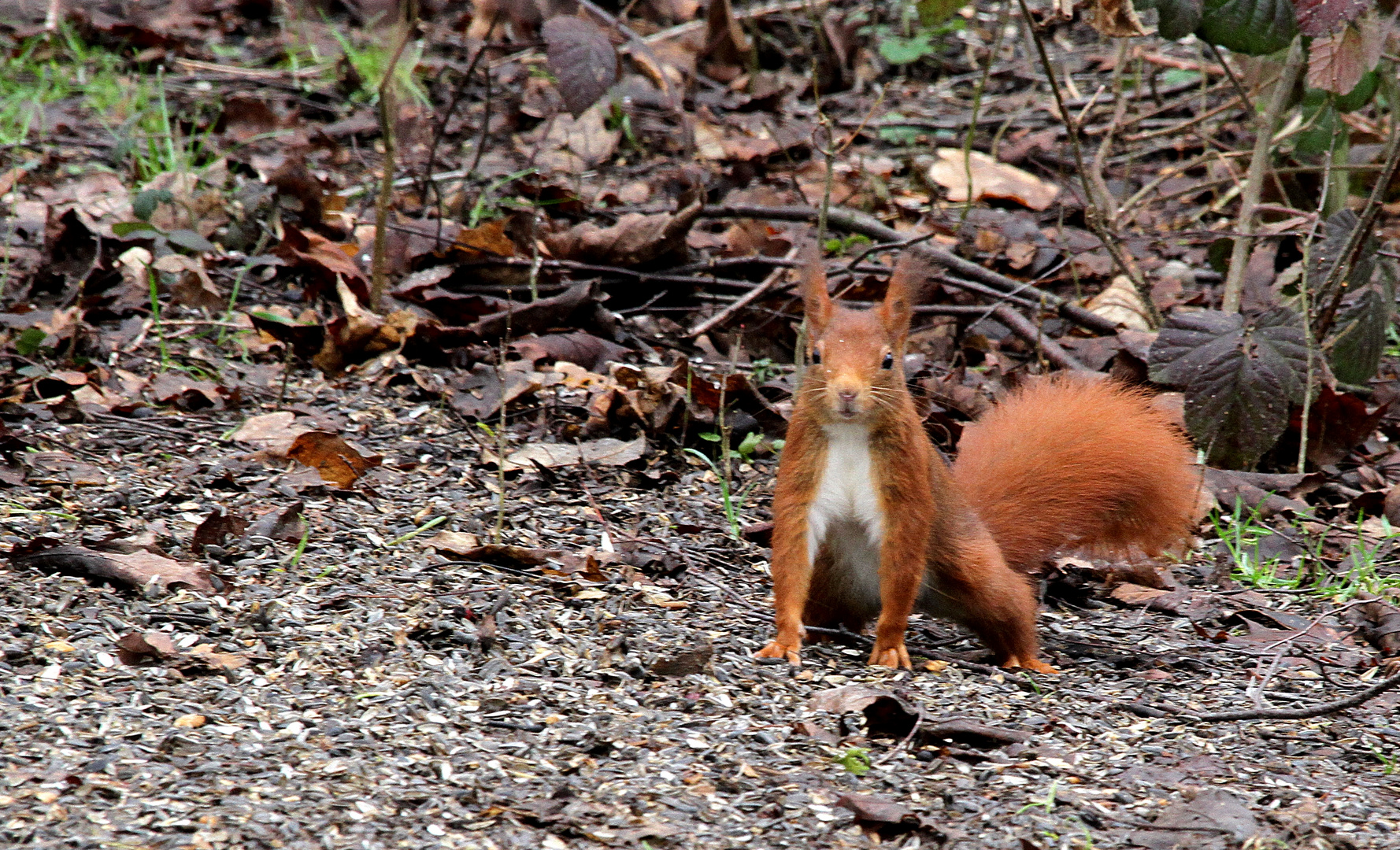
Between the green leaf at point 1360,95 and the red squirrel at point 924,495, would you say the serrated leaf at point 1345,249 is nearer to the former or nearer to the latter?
the green leaf at point 1360,95

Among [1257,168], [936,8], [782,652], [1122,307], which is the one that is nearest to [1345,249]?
[1257,168]

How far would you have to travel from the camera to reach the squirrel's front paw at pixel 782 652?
262 cm

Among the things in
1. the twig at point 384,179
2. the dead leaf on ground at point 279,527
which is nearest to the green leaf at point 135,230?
the twig at point 384,179

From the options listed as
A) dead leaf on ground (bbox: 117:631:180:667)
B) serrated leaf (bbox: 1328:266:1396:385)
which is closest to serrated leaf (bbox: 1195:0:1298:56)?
serrated leaf (bbox: 1328:266:1396:385)

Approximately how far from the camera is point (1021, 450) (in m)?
3.07

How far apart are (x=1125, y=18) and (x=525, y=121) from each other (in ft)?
9.58

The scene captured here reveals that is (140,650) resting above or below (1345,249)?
below

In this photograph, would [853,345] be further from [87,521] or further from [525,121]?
[525,121]

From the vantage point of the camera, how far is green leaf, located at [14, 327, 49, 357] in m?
3.60

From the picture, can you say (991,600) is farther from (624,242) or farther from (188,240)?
(188,240)

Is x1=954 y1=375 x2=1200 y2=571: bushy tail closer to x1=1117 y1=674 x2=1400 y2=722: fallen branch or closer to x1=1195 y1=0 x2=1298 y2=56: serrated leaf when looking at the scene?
x1=1117 y1=674 x2=1400 y2=722: fallen branch

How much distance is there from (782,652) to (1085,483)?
78 cm

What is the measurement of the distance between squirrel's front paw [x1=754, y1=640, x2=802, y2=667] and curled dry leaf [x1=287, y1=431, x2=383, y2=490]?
41.6 inches

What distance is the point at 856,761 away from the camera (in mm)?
2213
